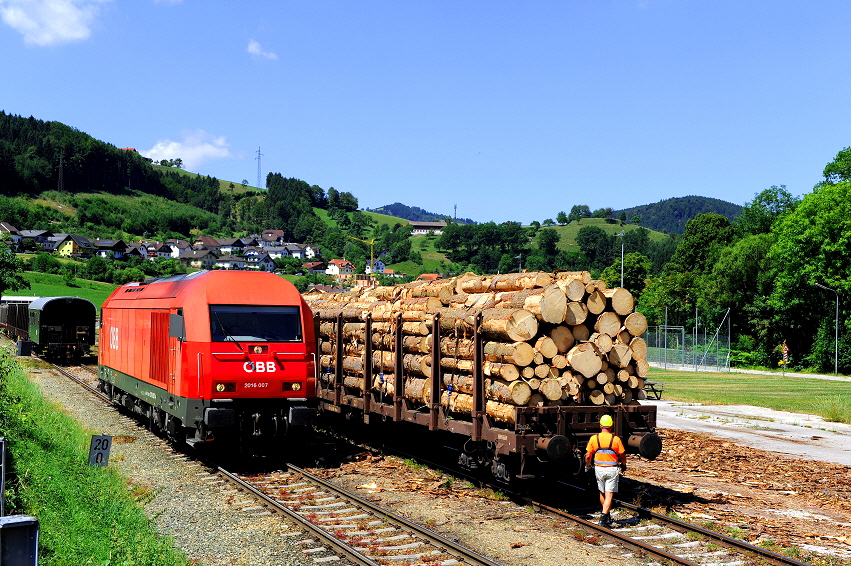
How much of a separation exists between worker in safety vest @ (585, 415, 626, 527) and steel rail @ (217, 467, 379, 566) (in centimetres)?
343

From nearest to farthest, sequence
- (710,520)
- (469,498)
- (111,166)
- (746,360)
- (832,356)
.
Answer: (710,520) < (469,498) < (832,356) < (746,360) < (111,166)

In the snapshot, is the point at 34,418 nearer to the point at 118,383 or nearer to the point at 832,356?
the point at 118,383

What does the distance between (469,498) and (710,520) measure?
3482 millimetres

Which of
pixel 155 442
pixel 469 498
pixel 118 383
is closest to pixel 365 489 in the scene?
pixel 469 498

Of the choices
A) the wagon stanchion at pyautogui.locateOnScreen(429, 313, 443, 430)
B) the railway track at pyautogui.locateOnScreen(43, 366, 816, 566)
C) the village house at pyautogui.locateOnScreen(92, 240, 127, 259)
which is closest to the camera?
the railway track at pyautogui.locateOnScreen(43, 366, 816, 566)

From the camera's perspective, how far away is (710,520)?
1073 centimetres

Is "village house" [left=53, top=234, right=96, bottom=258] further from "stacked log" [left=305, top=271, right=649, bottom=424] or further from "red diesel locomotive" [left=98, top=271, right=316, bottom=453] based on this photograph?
"stacked log" [left=305, top=271, right=649, bottom=424]

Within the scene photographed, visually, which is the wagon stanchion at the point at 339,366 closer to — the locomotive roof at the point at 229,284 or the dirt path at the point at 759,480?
the locomotive roof at the point at 229,284

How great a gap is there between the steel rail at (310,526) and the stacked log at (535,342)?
308 cm

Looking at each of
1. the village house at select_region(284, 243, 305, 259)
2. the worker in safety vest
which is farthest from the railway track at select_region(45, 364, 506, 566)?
the village house at select_region(284, 243, 305, 259)

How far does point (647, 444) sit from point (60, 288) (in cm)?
8638

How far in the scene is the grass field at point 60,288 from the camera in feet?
264

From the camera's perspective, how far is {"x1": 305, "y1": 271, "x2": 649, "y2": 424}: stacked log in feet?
35.9

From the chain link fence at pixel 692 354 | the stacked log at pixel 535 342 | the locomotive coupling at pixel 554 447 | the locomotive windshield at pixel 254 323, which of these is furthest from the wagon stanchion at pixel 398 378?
the chain link fence at pixel 692 354
